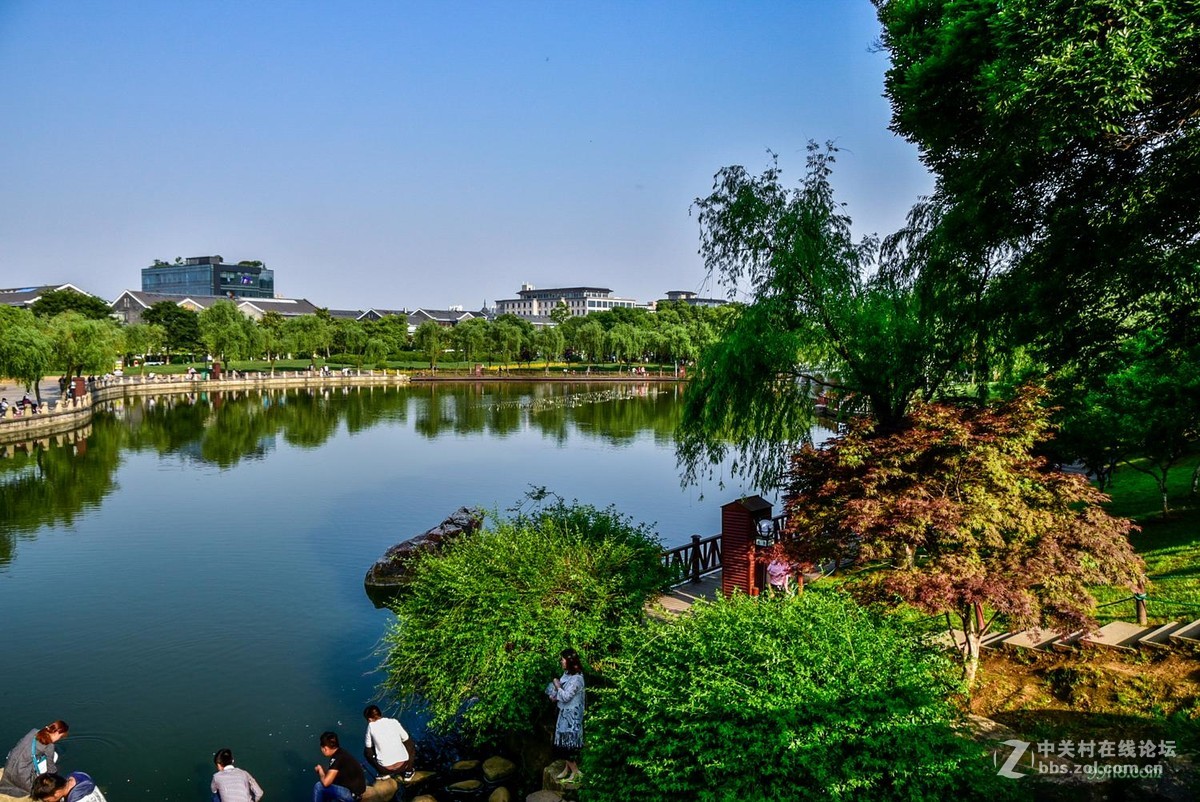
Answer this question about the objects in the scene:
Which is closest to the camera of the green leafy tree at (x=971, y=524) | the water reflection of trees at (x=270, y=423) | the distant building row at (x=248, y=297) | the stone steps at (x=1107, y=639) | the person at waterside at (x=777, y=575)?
the green leafy tree at (x=971, y=524)

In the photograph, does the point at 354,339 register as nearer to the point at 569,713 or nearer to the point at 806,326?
the point at 806,326

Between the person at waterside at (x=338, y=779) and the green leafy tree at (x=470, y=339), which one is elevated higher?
the green leafy tree at (x=470, y=339)

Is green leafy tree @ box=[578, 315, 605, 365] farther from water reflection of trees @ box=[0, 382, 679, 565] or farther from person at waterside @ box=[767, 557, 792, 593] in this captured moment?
person at waterside @ box=[767, 557, 792, 593]

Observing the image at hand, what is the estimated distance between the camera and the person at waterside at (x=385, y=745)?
8266mm

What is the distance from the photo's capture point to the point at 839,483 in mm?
8469

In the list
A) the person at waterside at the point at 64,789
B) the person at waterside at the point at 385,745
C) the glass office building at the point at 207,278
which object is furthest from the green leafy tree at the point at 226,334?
the glass office building at the point at 207,278

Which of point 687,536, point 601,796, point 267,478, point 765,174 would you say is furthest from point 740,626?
point 267,478

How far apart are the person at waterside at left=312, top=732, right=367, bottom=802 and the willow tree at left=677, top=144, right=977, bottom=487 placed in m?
7.17

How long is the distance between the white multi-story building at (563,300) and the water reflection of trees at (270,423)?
366 ft

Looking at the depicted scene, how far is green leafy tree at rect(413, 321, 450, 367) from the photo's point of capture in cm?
8600

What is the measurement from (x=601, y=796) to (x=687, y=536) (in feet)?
45.3

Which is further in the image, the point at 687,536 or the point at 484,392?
the point at 484,392

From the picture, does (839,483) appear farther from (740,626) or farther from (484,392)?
(484,392)

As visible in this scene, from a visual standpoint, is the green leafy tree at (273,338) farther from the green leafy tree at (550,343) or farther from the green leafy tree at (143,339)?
the green leafy tree at (550,343)
